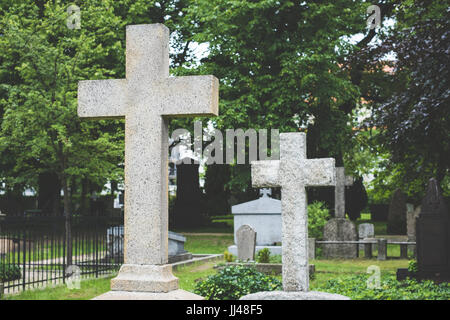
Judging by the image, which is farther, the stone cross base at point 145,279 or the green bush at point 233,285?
the green bush at point 233,285

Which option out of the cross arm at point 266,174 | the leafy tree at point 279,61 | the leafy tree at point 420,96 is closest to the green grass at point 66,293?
the cross arm at point 266,174

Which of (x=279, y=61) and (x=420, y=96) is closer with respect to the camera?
(x=420, y=96)

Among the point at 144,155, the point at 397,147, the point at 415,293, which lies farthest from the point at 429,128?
the point at 144,155

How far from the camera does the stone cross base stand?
558cm

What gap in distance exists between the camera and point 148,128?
5.85 metres

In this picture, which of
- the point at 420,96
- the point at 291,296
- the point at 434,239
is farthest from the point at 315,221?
the point at 291,296

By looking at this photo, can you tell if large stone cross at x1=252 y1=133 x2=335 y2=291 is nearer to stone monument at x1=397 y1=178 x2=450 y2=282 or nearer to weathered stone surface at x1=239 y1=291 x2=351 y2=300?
weathered stone surface at x1=239 y1=291 x2=351 y2=300

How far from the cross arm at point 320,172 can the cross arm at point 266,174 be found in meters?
0.37

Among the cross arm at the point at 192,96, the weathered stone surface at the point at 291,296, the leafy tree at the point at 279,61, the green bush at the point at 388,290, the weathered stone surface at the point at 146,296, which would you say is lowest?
the green bush at the point at 388,290

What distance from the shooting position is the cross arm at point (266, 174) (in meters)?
6.58

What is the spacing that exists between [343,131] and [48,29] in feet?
40.3

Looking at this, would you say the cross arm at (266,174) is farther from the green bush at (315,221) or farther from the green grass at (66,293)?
the green bush at (315,221)

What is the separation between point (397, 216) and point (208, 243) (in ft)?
38.2

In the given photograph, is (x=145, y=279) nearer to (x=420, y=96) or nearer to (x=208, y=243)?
(x=420, y=96)
